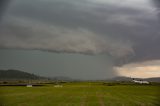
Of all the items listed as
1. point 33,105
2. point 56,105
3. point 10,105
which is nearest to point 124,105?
point 56,105

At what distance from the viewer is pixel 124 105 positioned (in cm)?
2298

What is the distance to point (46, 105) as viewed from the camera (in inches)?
899

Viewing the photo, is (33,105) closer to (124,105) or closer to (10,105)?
(10,105)

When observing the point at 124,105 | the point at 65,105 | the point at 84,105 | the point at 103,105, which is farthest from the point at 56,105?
the point at 124,105

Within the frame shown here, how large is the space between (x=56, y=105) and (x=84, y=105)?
2181mm

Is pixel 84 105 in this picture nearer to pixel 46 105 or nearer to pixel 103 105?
pixel 103 105

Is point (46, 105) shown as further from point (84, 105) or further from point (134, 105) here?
point (134, 105)

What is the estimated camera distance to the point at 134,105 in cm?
2303

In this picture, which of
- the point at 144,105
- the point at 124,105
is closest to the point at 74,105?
the point at 124,105

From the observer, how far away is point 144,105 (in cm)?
2308

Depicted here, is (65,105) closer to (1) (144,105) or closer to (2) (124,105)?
(2) (124,105)

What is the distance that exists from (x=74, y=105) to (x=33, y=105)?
315 cm

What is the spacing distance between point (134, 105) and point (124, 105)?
787mm

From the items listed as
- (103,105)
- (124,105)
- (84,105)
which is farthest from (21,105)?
(124,105)
